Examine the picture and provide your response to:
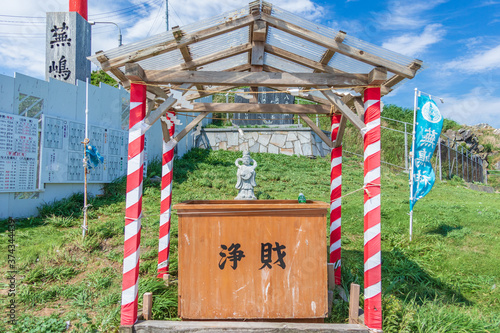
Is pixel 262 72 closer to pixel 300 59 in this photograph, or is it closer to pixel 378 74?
pixel 300 59

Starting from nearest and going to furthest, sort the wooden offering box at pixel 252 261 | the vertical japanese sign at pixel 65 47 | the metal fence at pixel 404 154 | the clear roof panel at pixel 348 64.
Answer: the wooden offering box at pixel 252 261, the clear roof panel at pixel 348 64, the vertical japanese sign at pixel 65 47, the metal fence at pixel 404 154

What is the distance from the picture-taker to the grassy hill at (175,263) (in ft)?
14.9

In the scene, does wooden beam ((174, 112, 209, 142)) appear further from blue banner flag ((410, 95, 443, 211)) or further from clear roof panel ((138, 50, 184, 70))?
blue banner flag ((410, 95, 443, 211))

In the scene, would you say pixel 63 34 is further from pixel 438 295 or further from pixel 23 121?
pixel 438 295

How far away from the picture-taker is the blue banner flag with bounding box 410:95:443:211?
8.17 m

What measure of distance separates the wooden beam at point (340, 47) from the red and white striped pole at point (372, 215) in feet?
1.09

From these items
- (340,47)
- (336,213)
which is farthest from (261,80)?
(336,213)

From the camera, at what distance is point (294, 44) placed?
5109mm

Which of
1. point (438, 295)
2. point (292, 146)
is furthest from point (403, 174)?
point (438, 295)

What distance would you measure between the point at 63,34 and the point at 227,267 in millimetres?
10118

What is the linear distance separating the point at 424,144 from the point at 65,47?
35.6 feet

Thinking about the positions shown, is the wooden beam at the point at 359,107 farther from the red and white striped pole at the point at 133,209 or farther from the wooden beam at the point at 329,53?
the red and white striped pole at the point at 133,209

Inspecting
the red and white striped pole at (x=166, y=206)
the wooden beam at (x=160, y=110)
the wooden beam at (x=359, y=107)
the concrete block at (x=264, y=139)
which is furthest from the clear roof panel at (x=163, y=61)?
the concrete block at (x=264, y=139)

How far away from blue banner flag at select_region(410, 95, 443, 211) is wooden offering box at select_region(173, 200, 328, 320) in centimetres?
492
